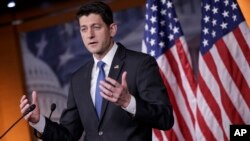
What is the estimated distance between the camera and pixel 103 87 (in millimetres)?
1616

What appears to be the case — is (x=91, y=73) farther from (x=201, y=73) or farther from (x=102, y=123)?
(x=201, y=73)

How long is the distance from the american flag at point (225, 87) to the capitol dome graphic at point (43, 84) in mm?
1979

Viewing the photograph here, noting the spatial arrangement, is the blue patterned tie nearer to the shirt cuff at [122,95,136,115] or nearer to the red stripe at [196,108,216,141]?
the shirt cuff at [122,95,136,115]

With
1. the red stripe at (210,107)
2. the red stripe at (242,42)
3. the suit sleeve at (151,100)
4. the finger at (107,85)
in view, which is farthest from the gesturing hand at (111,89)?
the red stripe at (242,42)

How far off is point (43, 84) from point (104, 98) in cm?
346

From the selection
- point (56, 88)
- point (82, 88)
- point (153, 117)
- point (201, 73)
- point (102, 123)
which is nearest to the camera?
point (153, 117)

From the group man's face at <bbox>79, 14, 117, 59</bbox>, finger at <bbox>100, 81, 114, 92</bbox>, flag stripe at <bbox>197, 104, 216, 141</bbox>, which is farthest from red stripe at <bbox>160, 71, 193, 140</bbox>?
finger at <bbox>100, 81, 114, 92</bbox>

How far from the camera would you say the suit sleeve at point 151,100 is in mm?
1740

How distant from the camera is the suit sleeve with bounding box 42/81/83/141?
76.8 inches

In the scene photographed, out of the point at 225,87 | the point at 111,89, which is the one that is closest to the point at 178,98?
the point at 225,87

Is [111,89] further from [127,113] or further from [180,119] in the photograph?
[180,119]

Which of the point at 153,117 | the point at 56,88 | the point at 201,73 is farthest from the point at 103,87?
the point at 56,88

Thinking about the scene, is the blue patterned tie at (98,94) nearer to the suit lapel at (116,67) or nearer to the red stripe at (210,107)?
the suit lapel at (116,67)

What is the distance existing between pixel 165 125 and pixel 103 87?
34 centimetres
